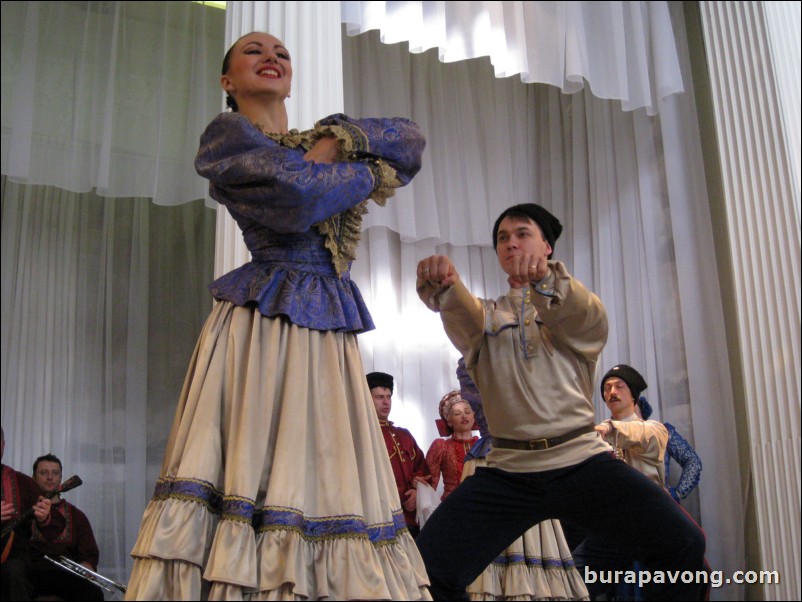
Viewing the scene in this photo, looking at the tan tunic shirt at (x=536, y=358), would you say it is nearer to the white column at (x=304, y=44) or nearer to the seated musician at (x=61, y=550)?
the white column at (x=304, y=44)

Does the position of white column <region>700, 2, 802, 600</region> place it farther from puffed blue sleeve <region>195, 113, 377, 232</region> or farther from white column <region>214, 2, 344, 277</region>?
puffed blue sleeve <region>195, 113, 377, 232</region>

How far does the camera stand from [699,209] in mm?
5566

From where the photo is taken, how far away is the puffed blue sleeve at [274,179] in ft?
6.71

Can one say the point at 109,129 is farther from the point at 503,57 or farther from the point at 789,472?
the point at 789,472

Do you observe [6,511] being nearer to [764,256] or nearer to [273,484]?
[273,484]

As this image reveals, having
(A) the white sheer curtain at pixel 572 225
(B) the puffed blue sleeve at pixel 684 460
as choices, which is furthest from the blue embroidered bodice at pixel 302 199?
(A) the white sheer curtain at pixel 572 225

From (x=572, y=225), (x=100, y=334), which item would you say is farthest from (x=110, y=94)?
(x=572, y=225)

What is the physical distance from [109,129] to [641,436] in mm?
3404

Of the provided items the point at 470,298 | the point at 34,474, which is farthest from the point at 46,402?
the point at 470,298

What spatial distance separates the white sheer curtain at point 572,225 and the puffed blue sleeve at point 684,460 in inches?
9.7

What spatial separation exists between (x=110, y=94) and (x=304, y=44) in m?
2.14

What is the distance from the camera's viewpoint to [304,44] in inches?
144

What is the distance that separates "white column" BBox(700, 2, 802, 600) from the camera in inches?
163

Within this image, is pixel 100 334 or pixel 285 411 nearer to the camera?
pixel 285 411
